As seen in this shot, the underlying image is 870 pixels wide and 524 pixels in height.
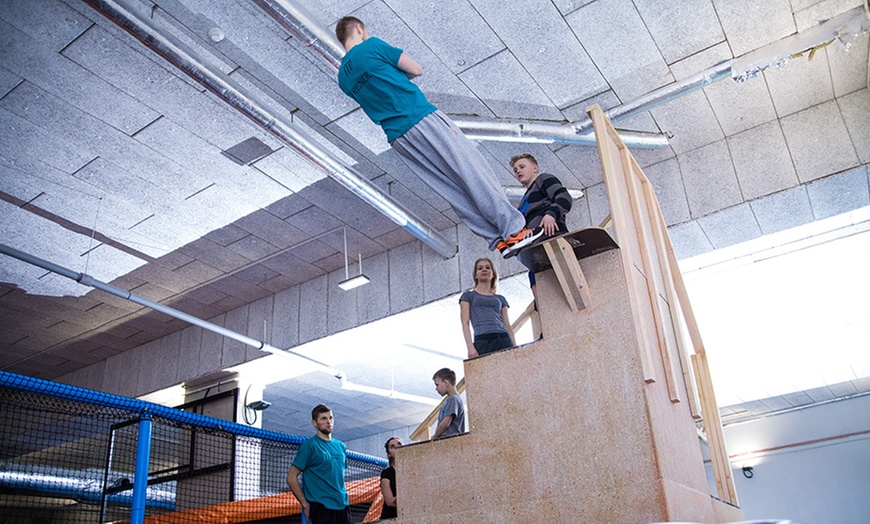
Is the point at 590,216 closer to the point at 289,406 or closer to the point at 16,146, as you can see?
the point at 16,146

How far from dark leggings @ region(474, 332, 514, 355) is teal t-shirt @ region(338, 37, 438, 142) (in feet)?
5.70

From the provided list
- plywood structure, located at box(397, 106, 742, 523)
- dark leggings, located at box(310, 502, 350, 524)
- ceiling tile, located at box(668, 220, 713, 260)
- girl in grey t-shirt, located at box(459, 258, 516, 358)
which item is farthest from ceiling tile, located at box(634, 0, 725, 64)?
dark leggings, located at box(310, 502, 350, 524)

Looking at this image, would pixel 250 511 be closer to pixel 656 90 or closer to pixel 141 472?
pixel 141 472

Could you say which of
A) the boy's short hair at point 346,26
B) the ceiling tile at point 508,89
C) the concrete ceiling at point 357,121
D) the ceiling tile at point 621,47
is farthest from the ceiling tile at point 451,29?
the boy's short hair at point 346,26

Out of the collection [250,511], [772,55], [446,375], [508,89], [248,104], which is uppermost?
[508,89]

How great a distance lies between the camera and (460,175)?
3.48 meters

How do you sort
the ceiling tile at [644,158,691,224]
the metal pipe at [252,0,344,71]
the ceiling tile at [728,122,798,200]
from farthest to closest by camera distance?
the ceiling tile at [644,158,691,224] → the ceiling tile at [728,122,798,200] → the metal pipe at [252,0,344,71]

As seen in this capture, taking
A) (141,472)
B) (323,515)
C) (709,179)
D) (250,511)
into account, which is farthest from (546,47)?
(250,511)

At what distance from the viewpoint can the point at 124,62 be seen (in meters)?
5.79

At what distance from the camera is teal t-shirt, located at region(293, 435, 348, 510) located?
4.91 metres

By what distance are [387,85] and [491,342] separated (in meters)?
1.99

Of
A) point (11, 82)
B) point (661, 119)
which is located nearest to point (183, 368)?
point (11, 82)

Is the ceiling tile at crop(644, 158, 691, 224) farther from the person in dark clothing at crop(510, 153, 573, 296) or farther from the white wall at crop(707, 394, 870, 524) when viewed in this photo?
the white wall at crop(707, 394, 870, 524)

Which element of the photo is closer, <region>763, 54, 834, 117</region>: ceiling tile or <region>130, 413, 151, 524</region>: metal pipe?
<region>130, 413, 151, 524</region>: metal pipe
